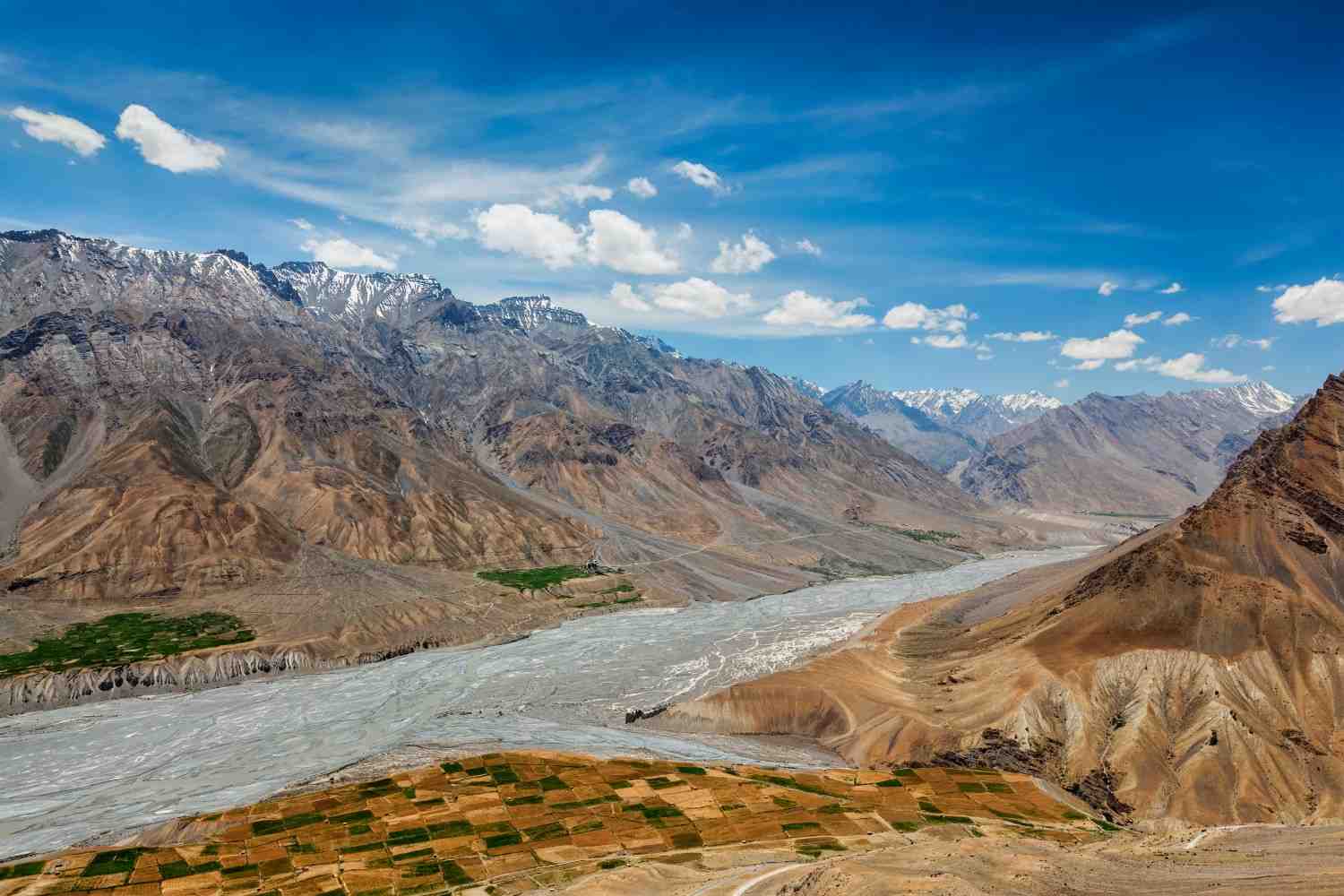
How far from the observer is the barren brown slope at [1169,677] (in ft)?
298

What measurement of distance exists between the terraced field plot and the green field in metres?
80.5

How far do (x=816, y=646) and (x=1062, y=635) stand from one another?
2182 inches

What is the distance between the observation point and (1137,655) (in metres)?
109

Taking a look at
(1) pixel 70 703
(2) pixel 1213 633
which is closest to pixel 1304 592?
(2) pixel 1213 633

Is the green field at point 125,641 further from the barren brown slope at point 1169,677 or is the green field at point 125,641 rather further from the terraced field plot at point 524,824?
the barren brown slope at point 1169,677

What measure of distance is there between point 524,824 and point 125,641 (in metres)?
114

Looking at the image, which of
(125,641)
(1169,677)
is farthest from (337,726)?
(1169,677)

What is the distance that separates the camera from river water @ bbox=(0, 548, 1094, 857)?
95.2m

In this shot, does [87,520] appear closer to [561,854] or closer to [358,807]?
Result: [358,807]

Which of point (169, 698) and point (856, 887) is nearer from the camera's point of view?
point (856, 887)

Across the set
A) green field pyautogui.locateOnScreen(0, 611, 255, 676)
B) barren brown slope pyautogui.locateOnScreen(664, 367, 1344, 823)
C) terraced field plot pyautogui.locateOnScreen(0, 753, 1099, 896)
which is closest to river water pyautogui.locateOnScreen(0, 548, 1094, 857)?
terraced field plot pyautogui.locateOnScreen(0, 753, 1099, 896)

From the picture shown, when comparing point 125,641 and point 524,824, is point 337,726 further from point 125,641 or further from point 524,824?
point 125,641

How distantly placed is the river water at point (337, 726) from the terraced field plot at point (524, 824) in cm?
1254

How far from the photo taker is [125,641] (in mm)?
152625
